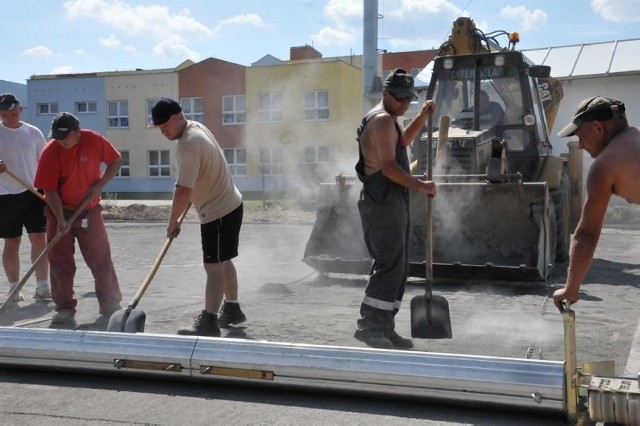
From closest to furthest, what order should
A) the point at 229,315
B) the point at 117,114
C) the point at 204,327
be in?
the point at 204,327, the point at 229,315, the point at 117,114

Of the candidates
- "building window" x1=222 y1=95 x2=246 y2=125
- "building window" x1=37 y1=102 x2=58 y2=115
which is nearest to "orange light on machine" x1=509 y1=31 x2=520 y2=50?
"building window" x1=222 y1=95 x2=246 y2=125

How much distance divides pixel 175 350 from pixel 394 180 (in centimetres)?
184

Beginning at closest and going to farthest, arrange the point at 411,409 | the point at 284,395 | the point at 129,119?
the point at 411,409 < the point at 284,395 < the point at 129,119

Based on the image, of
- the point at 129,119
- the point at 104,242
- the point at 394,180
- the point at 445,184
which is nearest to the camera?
the point at 394,180

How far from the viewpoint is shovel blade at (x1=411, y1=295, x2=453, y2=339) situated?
16.5ft

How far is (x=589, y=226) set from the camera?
329 cm

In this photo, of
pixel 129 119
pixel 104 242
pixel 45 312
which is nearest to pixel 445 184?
pixel 104 242

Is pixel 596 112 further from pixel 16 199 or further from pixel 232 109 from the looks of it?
pixel 232 109

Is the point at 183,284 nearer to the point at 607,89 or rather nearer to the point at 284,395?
the point at 284,395

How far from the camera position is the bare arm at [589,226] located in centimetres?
320

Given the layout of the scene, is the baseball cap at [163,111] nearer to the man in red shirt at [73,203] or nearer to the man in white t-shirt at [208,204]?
the man in white t-shirt at [208,204]

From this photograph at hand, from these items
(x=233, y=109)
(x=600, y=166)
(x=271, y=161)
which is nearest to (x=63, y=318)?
(x=600, y=166)

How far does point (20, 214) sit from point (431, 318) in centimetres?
409

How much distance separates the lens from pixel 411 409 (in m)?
3.80
